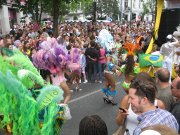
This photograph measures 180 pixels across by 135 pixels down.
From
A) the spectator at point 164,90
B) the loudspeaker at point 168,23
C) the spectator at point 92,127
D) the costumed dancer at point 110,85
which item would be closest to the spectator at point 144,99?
the spectator at point 92,127

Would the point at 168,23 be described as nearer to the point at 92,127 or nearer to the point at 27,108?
the point at 27,108

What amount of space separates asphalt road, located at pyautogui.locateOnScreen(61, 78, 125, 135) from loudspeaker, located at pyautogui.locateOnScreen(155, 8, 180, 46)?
2.94m

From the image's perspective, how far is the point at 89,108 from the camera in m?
8.35

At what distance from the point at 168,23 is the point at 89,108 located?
5990 mm

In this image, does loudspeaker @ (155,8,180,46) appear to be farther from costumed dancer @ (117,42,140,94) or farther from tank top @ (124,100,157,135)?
tank top @ (124,100,157,135)

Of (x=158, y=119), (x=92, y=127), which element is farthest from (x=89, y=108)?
(x=92, y=127)

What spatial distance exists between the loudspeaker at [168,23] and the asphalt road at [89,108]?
2.94 meters

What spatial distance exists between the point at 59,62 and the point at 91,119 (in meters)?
3.77

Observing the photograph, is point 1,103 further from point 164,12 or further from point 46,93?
point 164,12

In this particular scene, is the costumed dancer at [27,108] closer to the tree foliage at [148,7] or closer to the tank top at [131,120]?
the tank top at [131,120]

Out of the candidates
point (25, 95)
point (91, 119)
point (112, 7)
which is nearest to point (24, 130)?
point (25, 95)

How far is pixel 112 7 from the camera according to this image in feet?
181

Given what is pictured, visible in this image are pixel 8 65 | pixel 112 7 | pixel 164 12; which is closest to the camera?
pixel 8 65

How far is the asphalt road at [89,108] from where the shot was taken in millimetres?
6900
